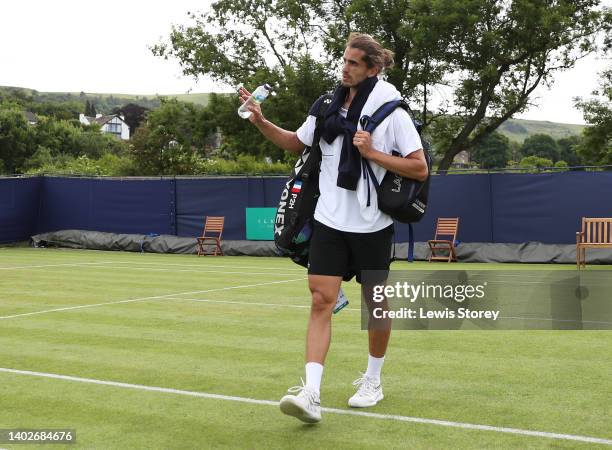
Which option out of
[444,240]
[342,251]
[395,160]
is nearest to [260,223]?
[444,240]

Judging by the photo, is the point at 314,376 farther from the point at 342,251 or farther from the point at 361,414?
the point at 342,251

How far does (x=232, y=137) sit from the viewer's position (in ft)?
135

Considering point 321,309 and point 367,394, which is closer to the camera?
point 321,309

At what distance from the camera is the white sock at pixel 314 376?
487cm

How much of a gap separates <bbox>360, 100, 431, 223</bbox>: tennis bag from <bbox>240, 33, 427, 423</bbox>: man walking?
41 mm

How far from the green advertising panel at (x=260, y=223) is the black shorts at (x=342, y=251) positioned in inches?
751

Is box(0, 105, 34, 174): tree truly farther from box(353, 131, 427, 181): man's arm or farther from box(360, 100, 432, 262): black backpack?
box(353, 131, 427, 181): man's arm

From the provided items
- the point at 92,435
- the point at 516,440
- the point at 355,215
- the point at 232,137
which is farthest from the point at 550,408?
the point at 232,137

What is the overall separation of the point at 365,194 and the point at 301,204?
1.34 ft

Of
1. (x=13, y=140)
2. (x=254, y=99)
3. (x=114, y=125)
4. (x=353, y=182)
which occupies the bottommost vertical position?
(x=353, y=182)

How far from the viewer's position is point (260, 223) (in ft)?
80.8

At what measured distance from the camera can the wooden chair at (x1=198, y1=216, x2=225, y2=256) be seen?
81.4 feet

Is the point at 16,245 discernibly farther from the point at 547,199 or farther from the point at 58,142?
the point at 58,142

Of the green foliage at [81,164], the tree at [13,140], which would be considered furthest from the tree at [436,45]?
the tree at [13,140]
